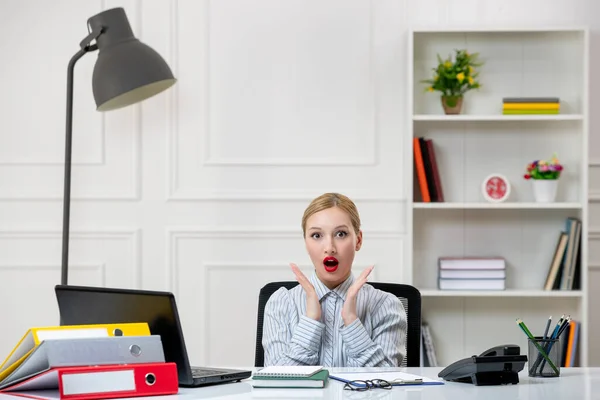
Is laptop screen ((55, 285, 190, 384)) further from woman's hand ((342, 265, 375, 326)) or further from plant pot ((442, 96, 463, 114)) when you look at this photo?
plant pot ((442, 96, 463, 114))

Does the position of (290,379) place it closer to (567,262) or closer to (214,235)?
(214,235)

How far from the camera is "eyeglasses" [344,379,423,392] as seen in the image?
5.99 ft

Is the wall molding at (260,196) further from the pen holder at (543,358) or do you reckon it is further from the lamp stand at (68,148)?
the pen holder at (543,358)

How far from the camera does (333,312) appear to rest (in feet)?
7.63

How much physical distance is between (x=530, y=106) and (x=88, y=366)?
95.6 inches

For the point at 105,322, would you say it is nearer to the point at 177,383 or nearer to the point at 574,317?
the point at 177,383

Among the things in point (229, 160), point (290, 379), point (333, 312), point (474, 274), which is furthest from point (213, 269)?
point (290, 379)

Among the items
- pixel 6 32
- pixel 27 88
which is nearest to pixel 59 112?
pixel 27 88

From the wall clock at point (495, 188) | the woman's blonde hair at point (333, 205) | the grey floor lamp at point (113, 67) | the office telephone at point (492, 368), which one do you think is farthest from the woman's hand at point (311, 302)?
the wall clock at point (495, 188)

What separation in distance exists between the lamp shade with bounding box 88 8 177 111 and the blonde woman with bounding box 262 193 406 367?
3.92ft

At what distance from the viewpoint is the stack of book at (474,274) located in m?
3.58

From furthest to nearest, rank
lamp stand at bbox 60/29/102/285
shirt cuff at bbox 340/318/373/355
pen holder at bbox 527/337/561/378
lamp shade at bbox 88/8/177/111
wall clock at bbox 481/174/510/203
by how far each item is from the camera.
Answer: wall clock at bbox 481/174/510/203 < lamp stand at bbox 60/29/102/285 < lamp shade at bbox 88/8/177/111 < shirt cuff at bbox 340/318/373/355 < pen holder at bbox 527/337/561/378

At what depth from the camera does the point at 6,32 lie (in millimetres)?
3758

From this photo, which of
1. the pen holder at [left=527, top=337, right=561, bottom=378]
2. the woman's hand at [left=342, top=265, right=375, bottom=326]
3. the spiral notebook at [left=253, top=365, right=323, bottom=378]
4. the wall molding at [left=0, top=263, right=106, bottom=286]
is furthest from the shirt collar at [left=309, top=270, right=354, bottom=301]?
the wall molding at [left=0, top=263, right=106, bottom=286]
